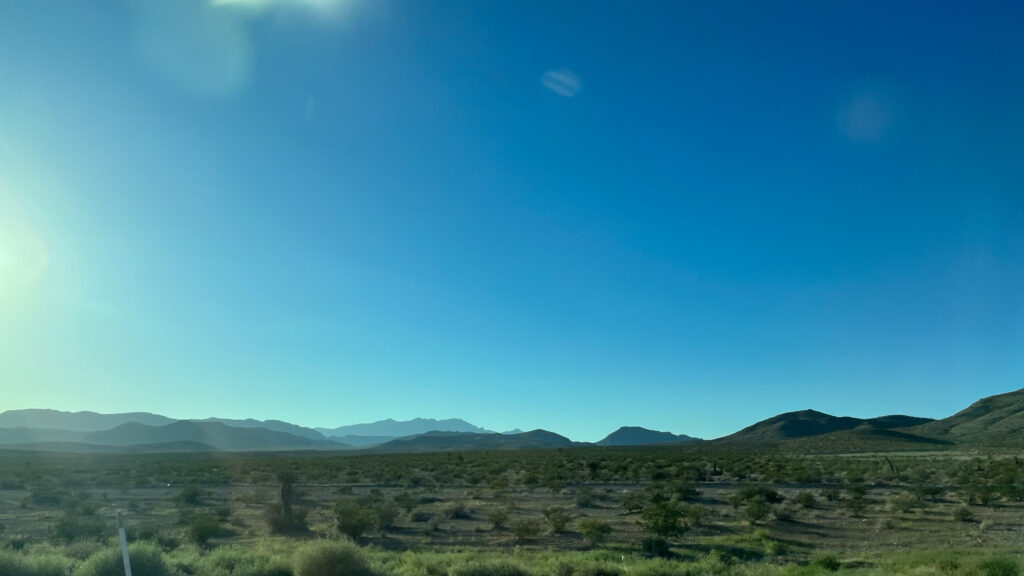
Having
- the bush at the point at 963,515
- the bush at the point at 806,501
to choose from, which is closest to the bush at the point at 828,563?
the bush at the point at 963,515

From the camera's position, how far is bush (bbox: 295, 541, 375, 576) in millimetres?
15938

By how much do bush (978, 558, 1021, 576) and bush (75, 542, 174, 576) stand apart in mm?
18684

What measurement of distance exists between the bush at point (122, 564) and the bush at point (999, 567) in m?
18.7

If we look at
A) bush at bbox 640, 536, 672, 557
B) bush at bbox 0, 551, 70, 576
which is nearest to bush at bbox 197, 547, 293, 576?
bush at bbox 0, 551, 70, 576

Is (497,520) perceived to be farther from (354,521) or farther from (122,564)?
(122,564)

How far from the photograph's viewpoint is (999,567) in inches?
612

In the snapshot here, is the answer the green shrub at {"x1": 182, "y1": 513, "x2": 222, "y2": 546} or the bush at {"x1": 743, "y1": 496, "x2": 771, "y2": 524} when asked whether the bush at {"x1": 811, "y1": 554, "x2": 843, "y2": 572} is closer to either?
the bush at {"x1": 743, "y1": 496, "x2": 771, "y2": 524}

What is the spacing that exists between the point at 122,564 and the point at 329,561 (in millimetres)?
4438

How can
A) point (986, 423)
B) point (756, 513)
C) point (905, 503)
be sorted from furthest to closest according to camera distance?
point (986, 423) → point (905, 503) → point (756, 513)

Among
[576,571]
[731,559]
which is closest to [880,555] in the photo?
[731,559]

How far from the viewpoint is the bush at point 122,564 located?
49.1 feet

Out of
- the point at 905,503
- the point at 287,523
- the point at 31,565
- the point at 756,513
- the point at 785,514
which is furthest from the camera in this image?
the point at 905,503

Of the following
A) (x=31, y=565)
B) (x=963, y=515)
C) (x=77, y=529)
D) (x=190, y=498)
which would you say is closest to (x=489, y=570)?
(x=31, y=565)

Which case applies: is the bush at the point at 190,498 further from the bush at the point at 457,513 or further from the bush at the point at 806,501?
the bush at the point at 806,501
